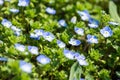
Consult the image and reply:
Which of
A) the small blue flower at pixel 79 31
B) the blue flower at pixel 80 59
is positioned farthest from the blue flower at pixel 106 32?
the blue flower at pixel 80 59

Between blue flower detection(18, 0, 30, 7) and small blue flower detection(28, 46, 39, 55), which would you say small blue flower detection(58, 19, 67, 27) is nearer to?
blue flower detection(18, 0, 30, 7)

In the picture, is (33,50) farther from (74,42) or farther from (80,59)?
(74,42)

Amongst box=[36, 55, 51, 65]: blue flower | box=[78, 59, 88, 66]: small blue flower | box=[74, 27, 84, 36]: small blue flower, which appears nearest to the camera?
box=[36, 55, 51, 65]: blue flower

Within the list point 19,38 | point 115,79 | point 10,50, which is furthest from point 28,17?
point 115,79

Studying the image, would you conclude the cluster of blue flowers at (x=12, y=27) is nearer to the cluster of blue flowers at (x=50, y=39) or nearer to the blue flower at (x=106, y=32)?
the cluster of blue flowers at (x=50, y=39)

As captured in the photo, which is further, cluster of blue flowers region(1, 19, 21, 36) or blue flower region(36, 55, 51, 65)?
cluster of blue flowers region(1, 19, 21, 36)

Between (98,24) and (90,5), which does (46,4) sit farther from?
(98,24)

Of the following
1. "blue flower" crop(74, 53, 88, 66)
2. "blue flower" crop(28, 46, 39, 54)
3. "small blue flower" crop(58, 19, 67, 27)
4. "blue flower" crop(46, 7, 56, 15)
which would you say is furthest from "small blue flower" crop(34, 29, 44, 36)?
"blue flower" crop(46, 7, 56, 15)
